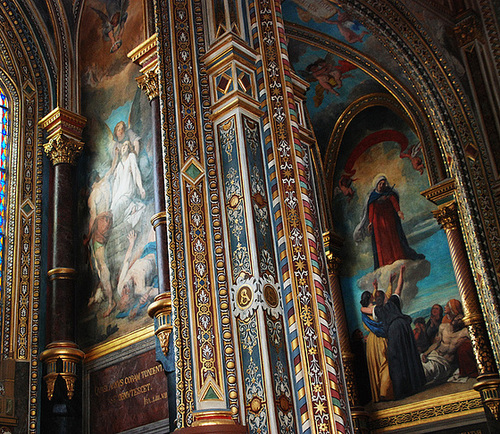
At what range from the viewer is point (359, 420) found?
12.9 meters

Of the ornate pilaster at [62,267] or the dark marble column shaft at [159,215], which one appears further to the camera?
the ornate pilaster at [62,267]

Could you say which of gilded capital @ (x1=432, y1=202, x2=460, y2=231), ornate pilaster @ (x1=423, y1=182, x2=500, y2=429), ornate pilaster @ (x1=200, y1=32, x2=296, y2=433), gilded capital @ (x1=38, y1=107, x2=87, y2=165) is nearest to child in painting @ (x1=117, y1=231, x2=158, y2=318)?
gilded capital @ (x1=38, y1=107, x2=87, y2=165)

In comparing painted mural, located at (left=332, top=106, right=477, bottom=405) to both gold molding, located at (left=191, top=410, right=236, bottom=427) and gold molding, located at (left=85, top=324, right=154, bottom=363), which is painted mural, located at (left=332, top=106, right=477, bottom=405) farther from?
gold molding, located at (left=191, top=410, right=236, bottom=427)

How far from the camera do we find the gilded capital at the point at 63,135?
1059cm

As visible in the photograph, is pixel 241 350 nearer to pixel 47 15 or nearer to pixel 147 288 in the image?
pixel 147 288

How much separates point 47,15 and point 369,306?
8490mm

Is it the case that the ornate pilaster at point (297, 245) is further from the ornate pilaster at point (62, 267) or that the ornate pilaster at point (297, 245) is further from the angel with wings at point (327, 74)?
the angel with wings at point (327, 74)

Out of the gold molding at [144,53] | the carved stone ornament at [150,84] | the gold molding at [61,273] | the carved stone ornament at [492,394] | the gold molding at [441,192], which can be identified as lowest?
the carved stone ornament at [492,394]

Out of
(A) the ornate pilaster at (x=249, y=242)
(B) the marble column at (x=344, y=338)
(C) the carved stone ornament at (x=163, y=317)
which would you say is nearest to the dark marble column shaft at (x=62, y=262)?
(C) the carved stone ornament at (x=163, y=317)

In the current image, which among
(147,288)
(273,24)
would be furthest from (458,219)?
(273,24)

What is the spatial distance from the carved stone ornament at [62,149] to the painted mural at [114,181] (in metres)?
0.25

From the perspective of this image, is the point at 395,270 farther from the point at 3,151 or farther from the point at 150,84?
the point at 3,151

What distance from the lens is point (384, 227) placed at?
550 inches

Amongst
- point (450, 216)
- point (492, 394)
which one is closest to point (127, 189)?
point (450, 216)
